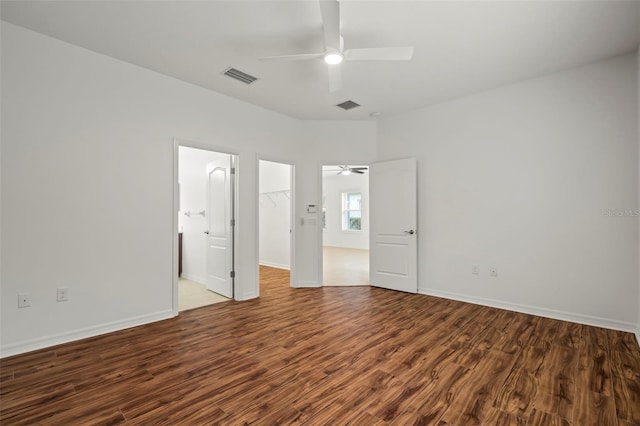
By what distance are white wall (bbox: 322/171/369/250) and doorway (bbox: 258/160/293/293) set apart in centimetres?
409

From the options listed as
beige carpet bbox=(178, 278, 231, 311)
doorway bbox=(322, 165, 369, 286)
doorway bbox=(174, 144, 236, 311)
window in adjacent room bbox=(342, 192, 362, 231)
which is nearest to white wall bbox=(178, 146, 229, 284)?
doorway bbox=(174, 144, 236, 311)

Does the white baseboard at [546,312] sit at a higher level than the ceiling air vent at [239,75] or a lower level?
lower

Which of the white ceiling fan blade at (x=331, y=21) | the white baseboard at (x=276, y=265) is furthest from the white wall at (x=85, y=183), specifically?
the white baseboard at (x=276, y=265)

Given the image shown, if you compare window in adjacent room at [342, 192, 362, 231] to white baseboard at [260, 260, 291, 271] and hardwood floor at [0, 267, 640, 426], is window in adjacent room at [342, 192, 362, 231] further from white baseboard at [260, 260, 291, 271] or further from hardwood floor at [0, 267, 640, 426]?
hardwood floor at [0, 267, 640, 426]

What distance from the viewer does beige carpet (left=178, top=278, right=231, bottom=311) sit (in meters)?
4.15

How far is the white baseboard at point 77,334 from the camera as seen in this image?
261 centimetres

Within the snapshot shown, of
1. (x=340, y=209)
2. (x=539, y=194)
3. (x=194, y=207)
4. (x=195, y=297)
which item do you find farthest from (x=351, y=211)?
(x=539, y=194)

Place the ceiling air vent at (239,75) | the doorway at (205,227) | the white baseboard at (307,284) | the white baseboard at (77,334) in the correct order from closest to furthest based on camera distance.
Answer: the white baseboard at (77,334) < the ceiling air vent at (239,75) < the doorway at (205,227) < the white baseboard at (307,284)

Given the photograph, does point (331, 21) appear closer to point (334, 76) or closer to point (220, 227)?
point (334, 76)

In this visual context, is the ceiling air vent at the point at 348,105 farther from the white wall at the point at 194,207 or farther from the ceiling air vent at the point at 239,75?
the white wall at the point at 194,207

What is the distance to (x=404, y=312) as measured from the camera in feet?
12.4

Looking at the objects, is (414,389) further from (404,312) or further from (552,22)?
(552,22)

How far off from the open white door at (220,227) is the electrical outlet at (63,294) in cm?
191

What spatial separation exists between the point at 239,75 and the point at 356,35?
1.52m
